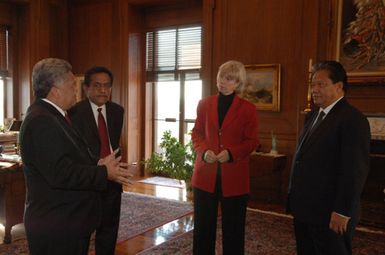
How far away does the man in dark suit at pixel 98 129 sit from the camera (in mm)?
2418

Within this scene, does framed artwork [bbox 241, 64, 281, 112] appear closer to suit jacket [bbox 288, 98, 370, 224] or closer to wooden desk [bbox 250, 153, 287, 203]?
wooden desk [bbox 250, 153, 287, 203]

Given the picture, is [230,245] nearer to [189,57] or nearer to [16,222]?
[16,222]

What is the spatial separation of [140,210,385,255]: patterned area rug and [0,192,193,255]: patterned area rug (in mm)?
525

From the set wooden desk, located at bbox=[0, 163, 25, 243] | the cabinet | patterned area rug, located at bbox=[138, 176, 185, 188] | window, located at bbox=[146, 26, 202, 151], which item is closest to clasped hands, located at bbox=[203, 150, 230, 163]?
wooden desk, located at bbox=[0, 163, 25, 243]

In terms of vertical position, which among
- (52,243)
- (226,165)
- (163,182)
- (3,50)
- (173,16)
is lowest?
(163,182)

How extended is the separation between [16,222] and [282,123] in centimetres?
354

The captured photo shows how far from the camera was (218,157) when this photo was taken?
230 centimetres

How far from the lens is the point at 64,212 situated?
1.64m

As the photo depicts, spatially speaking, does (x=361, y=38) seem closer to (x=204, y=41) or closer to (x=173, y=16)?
(x=204, y=41)

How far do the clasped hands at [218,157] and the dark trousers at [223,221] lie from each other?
0.20 m

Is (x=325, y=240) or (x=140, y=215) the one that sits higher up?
(x=325, y=240)

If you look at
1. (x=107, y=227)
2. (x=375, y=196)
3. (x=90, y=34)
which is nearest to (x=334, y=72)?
(x=107, y=227)

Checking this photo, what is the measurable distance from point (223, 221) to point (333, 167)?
84cm

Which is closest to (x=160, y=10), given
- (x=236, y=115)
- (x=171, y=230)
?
(x=171, y=230)
